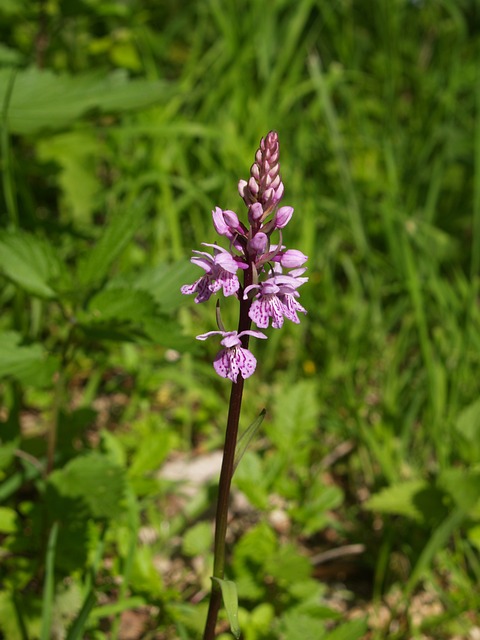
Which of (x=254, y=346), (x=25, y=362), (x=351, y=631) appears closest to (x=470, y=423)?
(x=351, y=631)

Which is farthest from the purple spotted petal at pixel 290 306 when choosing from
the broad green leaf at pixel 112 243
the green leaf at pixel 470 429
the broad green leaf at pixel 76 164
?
the broad green leaf at pixel 76 164

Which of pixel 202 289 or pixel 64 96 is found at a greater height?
pixel 64 96

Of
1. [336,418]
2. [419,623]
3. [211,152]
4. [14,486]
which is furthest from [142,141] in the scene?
[419,623]

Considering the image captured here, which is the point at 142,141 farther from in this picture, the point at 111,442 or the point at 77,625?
the point at 77,625

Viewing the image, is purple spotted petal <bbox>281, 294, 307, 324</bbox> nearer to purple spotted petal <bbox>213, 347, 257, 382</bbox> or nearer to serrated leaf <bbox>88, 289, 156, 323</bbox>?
purple spotted petal <bbox>213, 347, 257, 382</bbox>

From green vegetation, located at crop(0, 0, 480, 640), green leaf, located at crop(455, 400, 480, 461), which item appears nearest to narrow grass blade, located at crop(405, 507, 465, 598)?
green vegetation, located at crop(0, 0, 480, 640)

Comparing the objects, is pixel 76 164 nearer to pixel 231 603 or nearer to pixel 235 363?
pixel 235 363
